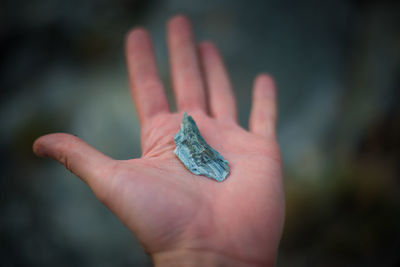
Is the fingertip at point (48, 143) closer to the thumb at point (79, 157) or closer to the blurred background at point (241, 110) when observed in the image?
the thumb at point (79, 157)

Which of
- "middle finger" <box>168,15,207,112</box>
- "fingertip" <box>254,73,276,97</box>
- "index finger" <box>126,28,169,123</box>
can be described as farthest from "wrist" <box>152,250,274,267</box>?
"fingertip" <box>254,73,276,97</box>

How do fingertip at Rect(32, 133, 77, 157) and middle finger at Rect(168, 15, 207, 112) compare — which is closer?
fingertip at Rect(32, 133, 77, 157)

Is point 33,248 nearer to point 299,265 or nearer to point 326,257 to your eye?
point 299,265

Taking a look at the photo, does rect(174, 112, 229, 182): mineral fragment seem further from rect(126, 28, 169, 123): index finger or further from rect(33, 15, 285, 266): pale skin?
rect(126, 28, 169, 123): index finger

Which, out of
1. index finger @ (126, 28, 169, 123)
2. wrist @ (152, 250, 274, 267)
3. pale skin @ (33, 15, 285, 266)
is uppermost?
index finger @ (126, 28, 169, 123)

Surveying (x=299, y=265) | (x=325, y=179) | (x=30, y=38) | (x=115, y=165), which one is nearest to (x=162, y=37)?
(x=30, y=38)

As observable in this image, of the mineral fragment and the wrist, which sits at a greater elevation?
the mineral fragment

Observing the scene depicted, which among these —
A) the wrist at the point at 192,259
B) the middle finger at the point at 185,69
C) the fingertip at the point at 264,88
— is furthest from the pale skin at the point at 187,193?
the fingertip at the point at 264,88
